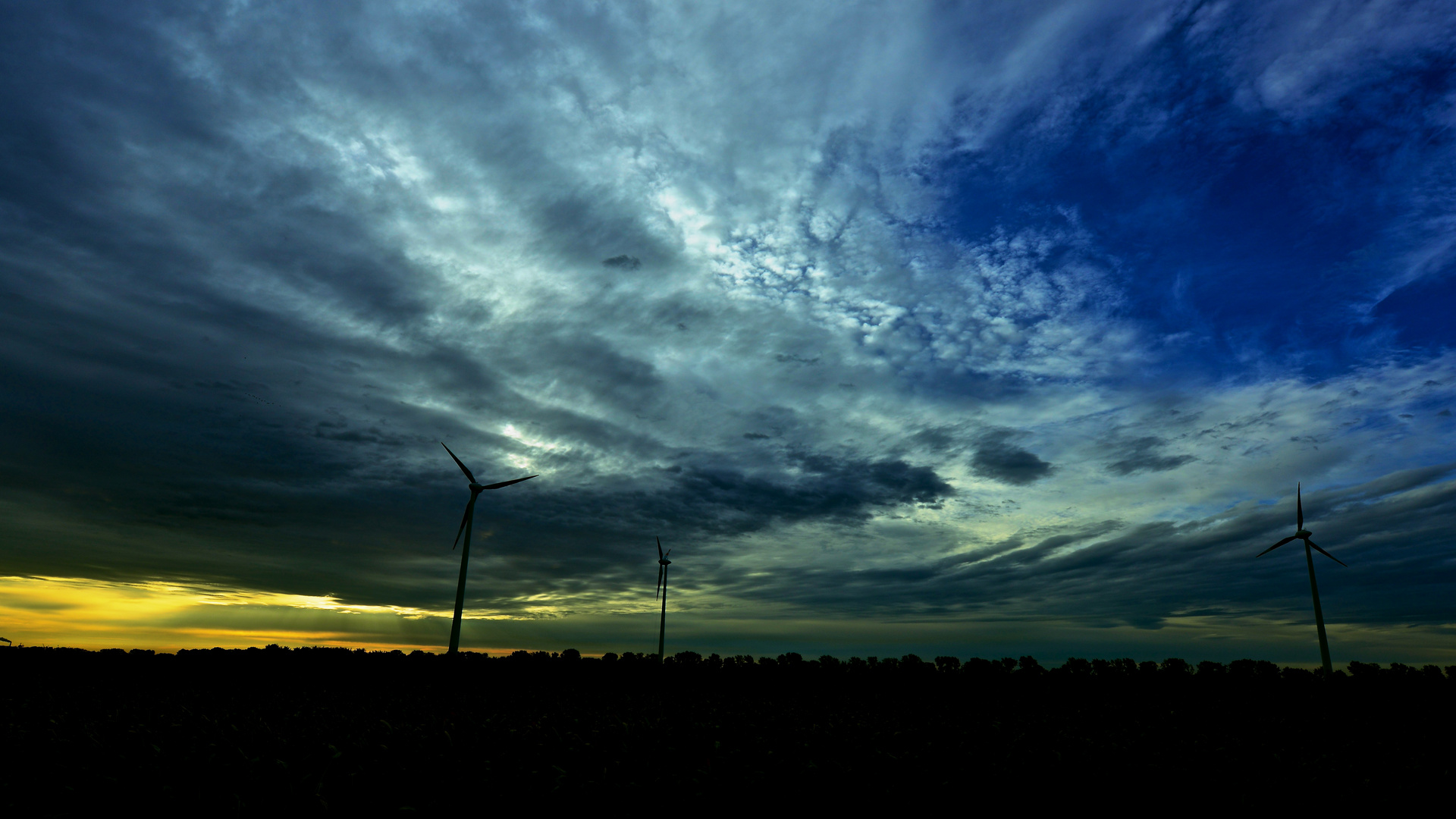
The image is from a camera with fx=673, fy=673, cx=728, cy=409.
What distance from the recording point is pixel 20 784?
17.2 meters

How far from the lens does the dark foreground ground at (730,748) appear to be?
18.0 metres

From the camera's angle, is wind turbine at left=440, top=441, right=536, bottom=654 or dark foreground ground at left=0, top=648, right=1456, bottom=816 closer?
dark foreground ground at left=0, top=648, right=1456, bottom=816

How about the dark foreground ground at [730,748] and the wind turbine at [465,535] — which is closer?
the dark foreground ground at [730,748]

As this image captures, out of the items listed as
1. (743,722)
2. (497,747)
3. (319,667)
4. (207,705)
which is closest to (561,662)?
(319,667)

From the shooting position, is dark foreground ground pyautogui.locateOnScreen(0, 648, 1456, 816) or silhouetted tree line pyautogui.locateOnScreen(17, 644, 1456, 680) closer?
dark foreground ground pyautogui.locateOnScreen(0, 648, 1456, 816)

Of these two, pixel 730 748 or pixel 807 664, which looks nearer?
pixel 730 748

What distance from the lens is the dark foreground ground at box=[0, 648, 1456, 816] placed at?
17953 millimetres

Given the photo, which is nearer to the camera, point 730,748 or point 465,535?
point 730,748

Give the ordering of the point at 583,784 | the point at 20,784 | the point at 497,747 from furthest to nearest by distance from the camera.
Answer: the point at 497,747
the point at 583,784
the point at 20,784

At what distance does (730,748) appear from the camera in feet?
76.4

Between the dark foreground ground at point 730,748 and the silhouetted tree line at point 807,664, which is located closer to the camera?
the dark foreground ground at point 730,748

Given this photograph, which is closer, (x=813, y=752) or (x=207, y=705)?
(x=813, y=752)

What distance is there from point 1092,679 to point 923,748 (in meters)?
35.5

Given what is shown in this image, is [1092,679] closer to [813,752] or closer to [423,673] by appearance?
[813,752]
